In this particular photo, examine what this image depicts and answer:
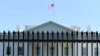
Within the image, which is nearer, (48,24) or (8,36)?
(8,36)

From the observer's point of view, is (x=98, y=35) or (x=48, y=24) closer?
(x=98, y=35)

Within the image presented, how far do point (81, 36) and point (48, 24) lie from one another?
89.2 feet

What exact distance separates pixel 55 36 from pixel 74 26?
27.8m

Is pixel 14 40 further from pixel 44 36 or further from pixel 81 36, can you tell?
pixel 81 36

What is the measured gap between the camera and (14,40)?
21.2ft

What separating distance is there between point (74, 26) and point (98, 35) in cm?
2781

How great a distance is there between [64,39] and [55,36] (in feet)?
0.75

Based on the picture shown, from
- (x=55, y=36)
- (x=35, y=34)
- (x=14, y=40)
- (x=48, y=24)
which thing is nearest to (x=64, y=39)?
(x=55, y=36)

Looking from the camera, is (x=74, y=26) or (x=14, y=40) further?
(x=74, y=26)

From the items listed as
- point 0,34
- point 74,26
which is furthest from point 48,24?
point 0,34

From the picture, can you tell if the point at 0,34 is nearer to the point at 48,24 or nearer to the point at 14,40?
the point at 14,40

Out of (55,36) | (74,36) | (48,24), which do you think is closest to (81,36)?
(74,36)

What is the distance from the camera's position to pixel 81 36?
6352mm

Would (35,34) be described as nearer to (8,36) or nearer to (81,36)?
(8,36)
